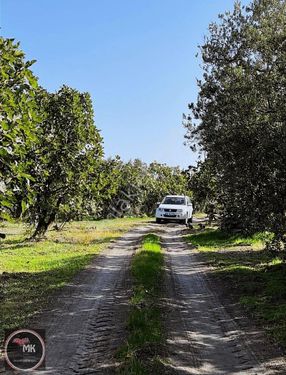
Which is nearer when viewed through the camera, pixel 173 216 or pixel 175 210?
pixel 175 210

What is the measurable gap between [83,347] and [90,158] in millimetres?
16236

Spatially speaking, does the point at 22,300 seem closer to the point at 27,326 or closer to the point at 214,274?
the point at 27,326

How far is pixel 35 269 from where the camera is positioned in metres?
14.4

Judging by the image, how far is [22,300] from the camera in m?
10.1

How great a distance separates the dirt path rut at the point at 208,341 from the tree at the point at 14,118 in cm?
334

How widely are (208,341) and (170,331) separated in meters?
0.72

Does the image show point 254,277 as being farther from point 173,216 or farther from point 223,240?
point 173,216

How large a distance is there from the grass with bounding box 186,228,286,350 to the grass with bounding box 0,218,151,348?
179 inches

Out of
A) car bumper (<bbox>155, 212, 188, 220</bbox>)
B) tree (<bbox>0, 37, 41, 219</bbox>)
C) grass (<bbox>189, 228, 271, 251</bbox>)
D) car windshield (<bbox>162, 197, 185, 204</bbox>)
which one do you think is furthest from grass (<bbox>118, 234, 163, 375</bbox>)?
car windshield (<bbox>162, 197, 185, 204</bbox>)

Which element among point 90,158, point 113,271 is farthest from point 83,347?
point 90,158

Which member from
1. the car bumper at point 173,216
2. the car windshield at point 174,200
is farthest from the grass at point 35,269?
the car windshield at point 174,200

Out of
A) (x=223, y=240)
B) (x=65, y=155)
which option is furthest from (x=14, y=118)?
(x=223, y=240)

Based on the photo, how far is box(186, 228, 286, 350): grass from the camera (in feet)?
28.2

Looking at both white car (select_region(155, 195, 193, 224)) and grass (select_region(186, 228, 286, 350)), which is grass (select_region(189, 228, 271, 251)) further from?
white car (select_region(155, 195, 193, 224))
